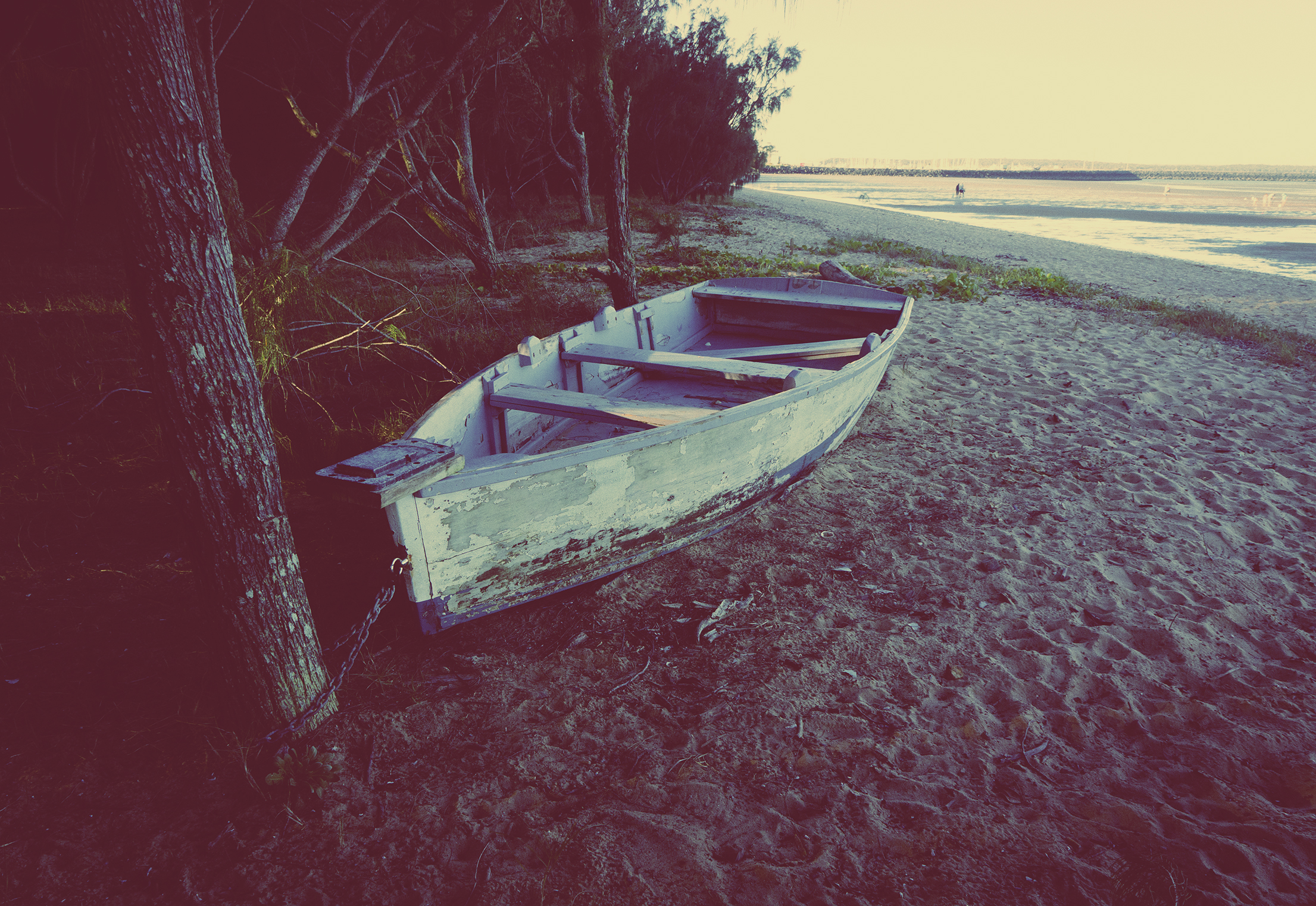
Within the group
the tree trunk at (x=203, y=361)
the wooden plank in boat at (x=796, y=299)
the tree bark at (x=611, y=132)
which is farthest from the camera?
the tree bark at (x=611, y=132)

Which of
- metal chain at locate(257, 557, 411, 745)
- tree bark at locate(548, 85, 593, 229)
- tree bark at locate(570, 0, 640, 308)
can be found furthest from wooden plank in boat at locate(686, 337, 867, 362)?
tree bark at locate(548, 85, 593, 229)

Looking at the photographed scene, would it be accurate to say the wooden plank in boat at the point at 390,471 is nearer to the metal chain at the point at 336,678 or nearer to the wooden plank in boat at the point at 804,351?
the metal chain at the point at 336,678

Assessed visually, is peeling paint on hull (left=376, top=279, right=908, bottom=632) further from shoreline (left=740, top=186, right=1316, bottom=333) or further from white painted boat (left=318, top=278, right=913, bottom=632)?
shoreline (left=740, top=186, right=1316, bottom=333)

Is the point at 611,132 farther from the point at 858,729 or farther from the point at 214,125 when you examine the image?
the point at 858,729

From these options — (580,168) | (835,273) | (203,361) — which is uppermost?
(580,168)

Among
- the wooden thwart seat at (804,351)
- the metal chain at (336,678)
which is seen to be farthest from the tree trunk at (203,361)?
the wooden thwart seat at (804,351)

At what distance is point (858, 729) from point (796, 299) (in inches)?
183

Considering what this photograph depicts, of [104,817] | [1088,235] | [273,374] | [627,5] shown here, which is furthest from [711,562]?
[1088,235]

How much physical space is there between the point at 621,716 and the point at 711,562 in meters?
1.20

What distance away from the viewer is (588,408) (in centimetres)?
361

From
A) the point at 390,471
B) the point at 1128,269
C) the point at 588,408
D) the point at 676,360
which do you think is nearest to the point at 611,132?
the point at 676,360

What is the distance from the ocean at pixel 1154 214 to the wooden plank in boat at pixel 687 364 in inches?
650

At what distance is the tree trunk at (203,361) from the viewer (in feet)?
5.52

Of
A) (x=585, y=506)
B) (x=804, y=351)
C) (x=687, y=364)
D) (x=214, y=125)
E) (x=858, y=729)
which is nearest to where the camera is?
(x=858, y=729)
